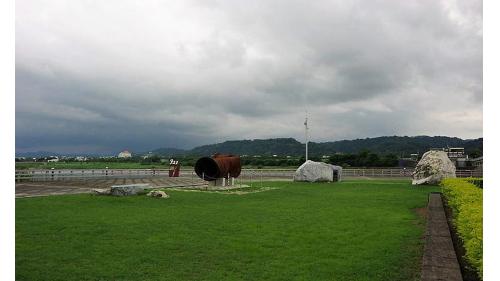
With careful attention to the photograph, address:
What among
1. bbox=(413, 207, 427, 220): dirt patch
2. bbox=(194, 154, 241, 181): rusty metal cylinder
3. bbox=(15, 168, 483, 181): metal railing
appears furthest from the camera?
bbox=(15, 168, 483, 181): metal railing

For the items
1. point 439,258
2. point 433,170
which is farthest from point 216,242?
point 433,170

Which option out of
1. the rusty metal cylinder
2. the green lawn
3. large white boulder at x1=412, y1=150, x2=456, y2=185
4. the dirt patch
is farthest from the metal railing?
the dirt patch

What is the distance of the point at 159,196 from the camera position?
17734mm

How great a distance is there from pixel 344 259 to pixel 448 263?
1721 millimetres

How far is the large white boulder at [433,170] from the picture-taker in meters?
27.4

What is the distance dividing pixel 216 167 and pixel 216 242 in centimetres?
1504

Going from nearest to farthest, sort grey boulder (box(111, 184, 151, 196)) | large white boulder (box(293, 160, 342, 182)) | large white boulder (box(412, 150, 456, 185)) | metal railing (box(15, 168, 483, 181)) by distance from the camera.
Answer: grey boulder (box(111, 184, 151, 196)) → large white boulder (box(412, 150, 456, 185)) → metal railing (box(15, 168, 483, 181)) → large white boulder (box(293, 160, 342, 182))

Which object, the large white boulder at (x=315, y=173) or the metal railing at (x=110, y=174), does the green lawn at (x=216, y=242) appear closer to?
the metal railing at (x=110, y=174)

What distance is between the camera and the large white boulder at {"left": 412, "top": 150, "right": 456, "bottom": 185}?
27.4 m

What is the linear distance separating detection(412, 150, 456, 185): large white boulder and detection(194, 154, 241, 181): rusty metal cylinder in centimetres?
1259

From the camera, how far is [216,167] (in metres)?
23.4

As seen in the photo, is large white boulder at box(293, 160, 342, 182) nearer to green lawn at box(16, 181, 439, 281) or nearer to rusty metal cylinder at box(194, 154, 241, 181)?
rusty metal cylinder at box(194, 154, 241, 181)

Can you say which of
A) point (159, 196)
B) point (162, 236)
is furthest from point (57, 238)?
point (159, 196)

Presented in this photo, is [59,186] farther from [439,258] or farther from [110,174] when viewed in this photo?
[439,258]
